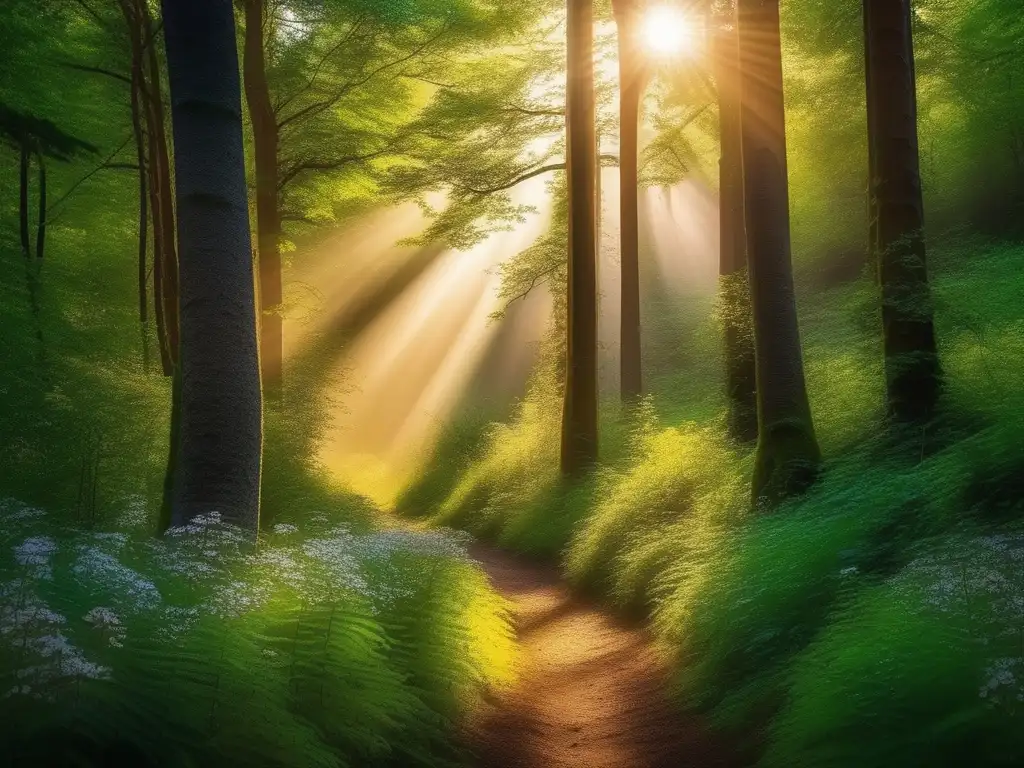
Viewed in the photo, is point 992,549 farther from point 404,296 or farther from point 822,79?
point 404,296

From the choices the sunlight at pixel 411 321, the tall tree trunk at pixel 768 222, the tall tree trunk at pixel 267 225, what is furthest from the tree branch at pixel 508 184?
the sunlight at pixel 411 321

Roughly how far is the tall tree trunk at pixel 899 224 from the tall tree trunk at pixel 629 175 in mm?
7706

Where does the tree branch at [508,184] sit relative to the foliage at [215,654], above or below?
above

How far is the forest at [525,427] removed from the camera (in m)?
3.69

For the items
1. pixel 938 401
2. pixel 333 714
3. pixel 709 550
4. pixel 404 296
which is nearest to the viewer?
pixel 333 714

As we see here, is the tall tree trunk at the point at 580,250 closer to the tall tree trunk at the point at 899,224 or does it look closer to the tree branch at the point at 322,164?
the tree branch at the point at 322,164

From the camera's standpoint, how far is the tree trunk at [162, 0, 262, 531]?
5.98 m

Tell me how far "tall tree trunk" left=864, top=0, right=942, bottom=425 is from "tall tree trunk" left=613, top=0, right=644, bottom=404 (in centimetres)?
771

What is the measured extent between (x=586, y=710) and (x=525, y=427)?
14.1 metres

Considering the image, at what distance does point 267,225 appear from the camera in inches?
552

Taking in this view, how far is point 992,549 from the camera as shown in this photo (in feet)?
13.8

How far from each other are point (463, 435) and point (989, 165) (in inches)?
586

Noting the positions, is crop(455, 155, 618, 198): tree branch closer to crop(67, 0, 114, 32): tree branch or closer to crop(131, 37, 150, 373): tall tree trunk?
crop(131, 37, 150, 373): tall tree trunk

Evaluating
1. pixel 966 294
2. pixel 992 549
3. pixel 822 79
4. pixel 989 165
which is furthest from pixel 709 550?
pixel 989 165
